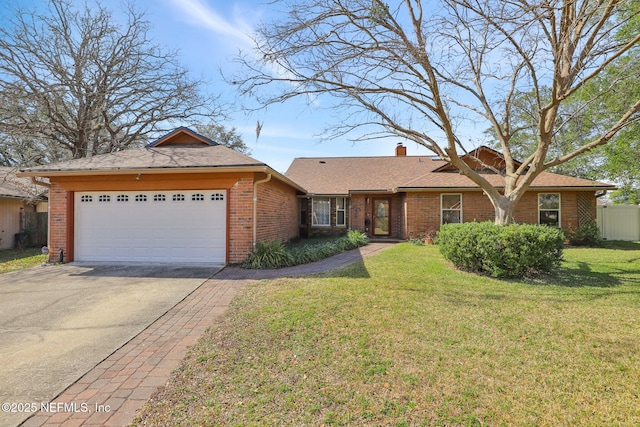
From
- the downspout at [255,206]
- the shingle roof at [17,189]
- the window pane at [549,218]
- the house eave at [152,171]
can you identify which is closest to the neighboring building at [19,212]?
the shingle roof at [17,189]

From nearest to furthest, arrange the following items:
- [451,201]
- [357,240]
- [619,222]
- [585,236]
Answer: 1. [357,240]
2. [585,236]
3. [451,201]
4. [619,222]

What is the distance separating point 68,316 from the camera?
15.6 ft

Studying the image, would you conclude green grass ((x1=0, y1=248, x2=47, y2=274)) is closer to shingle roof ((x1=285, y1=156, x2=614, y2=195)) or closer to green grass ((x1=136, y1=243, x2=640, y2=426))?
green grass ((x1=136, y1=243, x2=640, y2=426))

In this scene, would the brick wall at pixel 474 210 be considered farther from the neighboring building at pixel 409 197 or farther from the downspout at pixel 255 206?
the downspout at pixel 255 206

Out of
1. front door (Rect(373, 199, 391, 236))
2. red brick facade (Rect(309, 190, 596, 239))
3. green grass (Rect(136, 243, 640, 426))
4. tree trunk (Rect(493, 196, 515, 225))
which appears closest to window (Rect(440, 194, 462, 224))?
red brick facade (Rect(309, 190, 596, 239))

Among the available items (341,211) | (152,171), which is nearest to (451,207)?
(341,211)

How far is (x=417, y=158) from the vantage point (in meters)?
20.4

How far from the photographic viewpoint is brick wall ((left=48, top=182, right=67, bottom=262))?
9.20 m

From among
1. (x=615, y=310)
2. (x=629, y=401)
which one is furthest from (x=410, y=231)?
(x=629, y=401)

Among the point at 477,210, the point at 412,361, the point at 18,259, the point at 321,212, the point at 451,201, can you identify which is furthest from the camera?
the point at 321,212

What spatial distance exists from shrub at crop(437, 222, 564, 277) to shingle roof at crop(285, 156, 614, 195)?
6.81 meters

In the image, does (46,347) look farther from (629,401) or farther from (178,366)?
(629,401)

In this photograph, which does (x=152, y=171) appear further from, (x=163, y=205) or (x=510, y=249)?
(x=510, y=249)

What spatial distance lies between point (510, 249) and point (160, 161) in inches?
390
